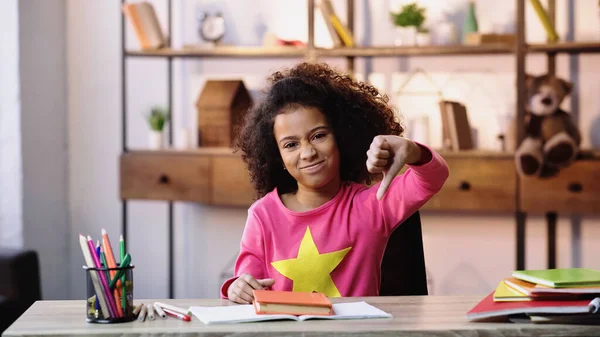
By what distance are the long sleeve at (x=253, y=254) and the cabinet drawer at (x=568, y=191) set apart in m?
1.88

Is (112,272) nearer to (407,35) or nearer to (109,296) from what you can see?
(109,296)

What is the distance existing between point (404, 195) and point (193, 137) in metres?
2.43

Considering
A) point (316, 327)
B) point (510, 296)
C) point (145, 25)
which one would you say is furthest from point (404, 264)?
point (145, 25)

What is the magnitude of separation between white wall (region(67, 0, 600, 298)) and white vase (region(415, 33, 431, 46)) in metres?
0.22

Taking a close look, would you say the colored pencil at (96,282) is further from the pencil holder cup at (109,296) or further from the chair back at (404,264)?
the chair back at (404,264)

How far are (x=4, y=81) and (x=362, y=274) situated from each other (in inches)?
103

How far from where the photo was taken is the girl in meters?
1.67

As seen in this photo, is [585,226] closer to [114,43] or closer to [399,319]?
[114,43]

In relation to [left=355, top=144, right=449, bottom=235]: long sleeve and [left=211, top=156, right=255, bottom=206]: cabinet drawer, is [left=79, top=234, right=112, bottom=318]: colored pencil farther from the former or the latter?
[left=211, top=156, right=255, bottom=206]: cabinet drawer

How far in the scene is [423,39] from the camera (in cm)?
359

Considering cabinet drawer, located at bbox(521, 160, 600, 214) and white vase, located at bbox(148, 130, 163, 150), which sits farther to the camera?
white vase, located at bbox(148, 130, 163, 150)

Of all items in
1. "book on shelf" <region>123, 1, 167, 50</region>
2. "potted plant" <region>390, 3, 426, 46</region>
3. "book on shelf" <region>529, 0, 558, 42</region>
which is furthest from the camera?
"book on shelf" <region>123, 1, 167, 50</region>

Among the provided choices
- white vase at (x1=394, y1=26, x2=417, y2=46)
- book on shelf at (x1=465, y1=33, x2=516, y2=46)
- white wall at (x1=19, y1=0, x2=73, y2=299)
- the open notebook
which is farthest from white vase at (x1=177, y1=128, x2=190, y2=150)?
the open notebook

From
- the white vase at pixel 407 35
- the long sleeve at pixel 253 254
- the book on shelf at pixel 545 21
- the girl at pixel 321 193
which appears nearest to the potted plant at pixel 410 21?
the white vase at pixel 407 35
